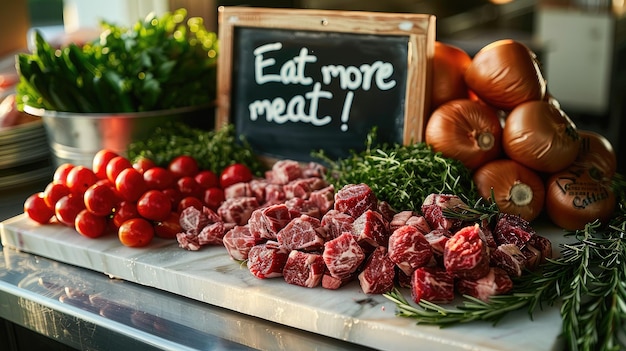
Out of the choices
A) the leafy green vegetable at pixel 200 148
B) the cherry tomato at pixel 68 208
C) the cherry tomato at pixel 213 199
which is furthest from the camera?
the leafy green vegetable at pixel 200 148

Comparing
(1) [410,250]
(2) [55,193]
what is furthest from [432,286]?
(2) [55,193]

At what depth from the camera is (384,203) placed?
157 centimetres

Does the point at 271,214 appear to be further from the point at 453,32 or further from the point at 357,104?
the point at 453,32

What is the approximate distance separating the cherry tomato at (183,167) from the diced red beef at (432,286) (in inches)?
32.3

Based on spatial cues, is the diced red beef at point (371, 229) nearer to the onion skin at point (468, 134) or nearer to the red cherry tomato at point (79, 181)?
the onion skin at point (468, 134)

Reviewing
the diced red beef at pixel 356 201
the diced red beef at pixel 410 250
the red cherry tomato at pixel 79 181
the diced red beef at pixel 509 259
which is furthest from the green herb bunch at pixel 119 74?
the diced red beef at pixel 509 259

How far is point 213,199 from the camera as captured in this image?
1.82 m

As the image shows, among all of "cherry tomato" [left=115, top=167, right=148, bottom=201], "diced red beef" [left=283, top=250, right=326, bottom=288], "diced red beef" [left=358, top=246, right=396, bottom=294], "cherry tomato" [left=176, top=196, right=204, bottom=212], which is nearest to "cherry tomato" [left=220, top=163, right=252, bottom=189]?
"cherry tomato" [left=176, top=196, right=204, bottom=212]

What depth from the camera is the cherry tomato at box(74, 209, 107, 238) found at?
1687 mm

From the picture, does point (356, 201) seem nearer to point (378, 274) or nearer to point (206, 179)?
point (378, 274)

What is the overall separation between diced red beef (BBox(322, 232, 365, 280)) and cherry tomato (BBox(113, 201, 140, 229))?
0.55 m

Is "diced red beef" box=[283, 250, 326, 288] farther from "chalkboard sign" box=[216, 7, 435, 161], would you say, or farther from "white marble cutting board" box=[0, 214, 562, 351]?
"chalkboard sign" box=[216, 7, 435, 161]

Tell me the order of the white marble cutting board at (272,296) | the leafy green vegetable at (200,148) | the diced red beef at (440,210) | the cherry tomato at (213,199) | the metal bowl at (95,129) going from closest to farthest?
the white marble cutting board at (272,296), the diced red beef at (440,210), the cherry tomato at (213,199), the leafy green vegetable at (200,148), the metal bowl at (95,129)

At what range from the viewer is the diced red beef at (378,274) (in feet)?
4.50
